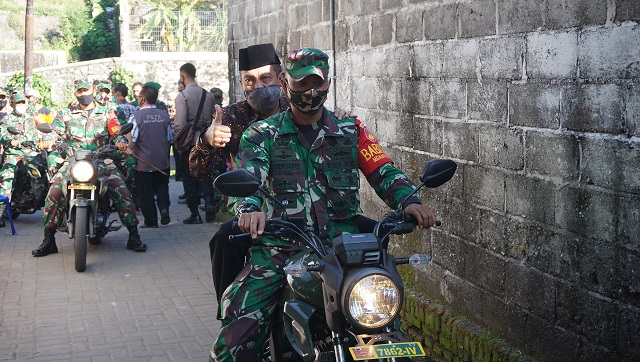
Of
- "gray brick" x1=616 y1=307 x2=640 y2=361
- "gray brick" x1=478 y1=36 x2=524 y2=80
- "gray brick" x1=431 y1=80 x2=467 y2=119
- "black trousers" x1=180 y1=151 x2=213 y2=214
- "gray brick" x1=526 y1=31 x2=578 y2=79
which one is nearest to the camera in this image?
"gray brick" x1=616 y1=307 x2=640 y2=361

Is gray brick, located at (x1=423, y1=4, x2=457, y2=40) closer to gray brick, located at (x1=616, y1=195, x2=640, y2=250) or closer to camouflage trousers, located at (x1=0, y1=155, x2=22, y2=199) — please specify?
gray brick, located at (x1=616, y1=195, x2=640, y2=250)

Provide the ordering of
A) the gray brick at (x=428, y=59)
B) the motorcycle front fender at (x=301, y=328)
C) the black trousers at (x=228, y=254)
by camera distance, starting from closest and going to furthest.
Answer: the motorcycle front fender at (x=301, y=328) < the black trousers at (x=228, y=254) < the gray brick at (x=428, y=59)

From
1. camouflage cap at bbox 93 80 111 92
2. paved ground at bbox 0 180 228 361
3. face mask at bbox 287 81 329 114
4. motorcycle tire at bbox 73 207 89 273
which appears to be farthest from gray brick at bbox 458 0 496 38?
camouflage cap at bbox 93 80 111 92

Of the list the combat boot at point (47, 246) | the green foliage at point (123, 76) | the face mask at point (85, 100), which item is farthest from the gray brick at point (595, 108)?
the green foliage at point (123, 76)

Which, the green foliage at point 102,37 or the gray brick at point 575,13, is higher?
the green foliage at point 102,37

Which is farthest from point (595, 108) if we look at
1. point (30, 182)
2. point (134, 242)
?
point (30, 182)

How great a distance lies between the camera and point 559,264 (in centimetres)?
504

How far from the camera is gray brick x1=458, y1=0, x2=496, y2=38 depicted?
575 centimetres

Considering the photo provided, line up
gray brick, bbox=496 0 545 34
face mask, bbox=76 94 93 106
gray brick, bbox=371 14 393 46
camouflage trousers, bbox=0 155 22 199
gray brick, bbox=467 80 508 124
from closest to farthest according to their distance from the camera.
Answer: gray brick, bbox=496 0 545 34
gray brick, bbox=467 80 508 124
gray brick, bbox=371 14 393 46
face mask, bbox=76 94 93 106
camouflage trousers, bbox=0 155 22 199

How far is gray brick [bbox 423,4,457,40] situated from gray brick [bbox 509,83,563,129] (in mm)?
991

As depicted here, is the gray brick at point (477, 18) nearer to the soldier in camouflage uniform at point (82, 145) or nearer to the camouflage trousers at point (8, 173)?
the soldier in camouflage uniform at point (82, 145)

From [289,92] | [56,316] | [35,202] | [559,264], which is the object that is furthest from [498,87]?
[35,202]

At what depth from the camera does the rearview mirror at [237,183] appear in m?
3.90

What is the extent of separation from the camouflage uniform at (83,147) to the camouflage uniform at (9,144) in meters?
3.16
